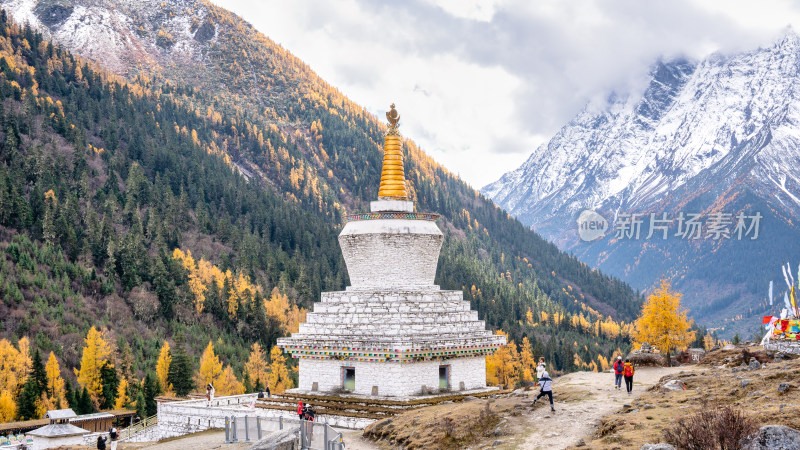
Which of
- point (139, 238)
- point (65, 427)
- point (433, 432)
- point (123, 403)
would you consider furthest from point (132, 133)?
point (433, 432)

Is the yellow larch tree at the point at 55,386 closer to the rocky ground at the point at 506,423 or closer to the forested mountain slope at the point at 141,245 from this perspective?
the forested mountain slope at the point at 141,245

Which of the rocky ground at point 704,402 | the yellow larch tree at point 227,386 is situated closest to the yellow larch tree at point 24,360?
the yellow larch tree at point 227,386

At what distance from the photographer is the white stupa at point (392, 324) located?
36625mm

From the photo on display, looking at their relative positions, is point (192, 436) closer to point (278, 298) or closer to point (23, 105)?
point (278, 298)

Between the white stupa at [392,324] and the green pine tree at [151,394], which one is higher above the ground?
the white stupa at [392,324]

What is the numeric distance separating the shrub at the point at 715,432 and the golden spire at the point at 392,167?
26366mm

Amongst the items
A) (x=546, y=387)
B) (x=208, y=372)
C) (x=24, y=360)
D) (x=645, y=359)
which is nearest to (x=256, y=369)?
(x=208, y=372)

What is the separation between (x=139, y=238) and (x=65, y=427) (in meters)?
77.8

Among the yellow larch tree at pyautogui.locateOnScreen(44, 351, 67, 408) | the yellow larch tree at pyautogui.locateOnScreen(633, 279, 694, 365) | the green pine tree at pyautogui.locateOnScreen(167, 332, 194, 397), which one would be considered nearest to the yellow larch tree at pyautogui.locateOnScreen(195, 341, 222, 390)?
the green pine tree at pyautogui.locateOnScreen(167, 332, 194, 397)

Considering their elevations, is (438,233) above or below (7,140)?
below

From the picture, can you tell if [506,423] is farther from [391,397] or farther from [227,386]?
[227,386]

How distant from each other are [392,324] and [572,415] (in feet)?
41.4

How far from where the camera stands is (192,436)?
36844 mm

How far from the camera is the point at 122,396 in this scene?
69.6 metres
